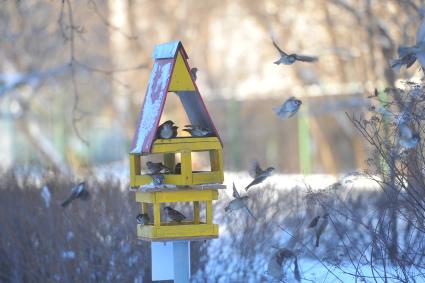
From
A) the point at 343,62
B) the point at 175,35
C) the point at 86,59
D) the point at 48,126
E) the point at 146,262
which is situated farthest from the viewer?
the point at 48,126

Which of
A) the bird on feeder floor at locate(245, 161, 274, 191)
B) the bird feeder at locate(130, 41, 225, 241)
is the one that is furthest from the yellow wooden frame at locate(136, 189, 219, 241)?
the bird on feeder floor at locate(245, 161, 274, 191)

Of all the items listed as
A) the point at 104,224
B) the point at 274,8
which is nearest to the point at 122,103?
the point at 274,8

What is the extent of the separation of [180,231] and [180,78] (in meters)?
0.99

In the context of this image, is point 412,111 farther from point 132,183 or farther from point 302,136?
point 302,136

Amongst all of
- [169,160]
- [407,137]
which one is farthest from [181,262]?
[407,137]

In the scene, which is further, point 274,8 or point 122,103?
point 122,103

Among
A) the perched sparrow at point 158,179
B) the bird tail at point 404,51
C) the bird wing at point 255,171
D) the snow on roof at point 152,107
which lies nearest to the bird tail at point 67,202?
the snow on roof at point 152,107

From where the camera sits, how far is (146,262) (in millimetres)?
7406

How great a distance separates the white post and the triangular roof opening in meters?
0.66

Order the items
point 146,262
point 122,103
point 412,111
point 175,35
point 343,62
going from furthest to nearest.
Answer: point 122,103, point 175,35, point 343,62, point 146,262, point 412,111

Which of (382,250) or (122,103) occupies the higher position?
(122,103)

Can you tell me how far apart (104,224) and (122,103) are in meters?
24.1

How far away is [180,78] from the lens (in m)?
6.01

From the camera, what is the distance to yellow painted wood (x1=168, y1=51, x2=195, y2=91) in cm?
598
